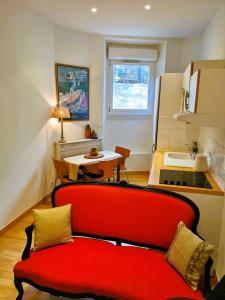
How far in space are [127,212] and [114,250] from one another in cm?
32

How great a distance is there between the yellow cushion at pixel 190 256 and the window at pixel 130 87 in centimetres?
365

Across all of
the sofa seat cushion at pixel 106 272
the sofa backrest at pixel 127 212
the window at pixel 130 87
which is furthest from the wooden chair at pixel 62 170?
the window at pixel 130 87

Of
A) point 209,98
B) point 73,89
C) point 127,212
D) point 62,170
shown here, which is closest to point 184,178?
point 127,212

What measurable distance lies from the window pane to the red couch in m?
3.17

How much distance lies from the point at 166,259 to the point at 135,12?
9.76ft

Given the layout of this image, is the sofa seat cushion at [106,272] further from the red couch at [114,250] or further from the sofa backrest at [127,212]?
the sofa backrest at [127,212]

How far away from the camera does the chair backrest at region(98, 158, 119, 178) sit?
11.5 ft

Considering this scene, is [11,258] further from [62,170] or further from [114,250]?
[62,170]

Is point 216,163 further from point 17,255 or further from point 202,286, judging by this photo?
point 17,255

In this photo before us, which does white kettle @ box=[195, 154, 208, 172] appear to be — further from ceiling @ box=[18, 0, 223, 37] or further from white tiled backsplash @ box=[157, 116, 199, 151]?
ceiling @ box=[18, 0, 223, 37]

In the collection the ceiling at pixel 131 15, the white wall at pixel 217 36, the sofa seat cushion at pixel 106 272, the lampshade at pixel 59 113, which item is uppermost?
the ceiling at pixel 131 15

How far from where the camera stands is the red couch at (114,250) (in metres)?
1.55

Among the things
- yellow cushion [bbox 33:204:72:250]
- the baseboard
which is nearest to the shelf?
yellow cushion [bbox 33:204:72:250]

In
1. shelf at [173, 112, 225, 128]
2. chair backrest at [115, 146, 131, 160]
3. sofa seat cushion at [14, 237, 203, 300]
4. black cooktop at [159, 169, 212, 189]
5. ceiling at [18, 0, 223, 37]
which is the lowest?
sofa seat cushion at [14, 237, 203, 300]
